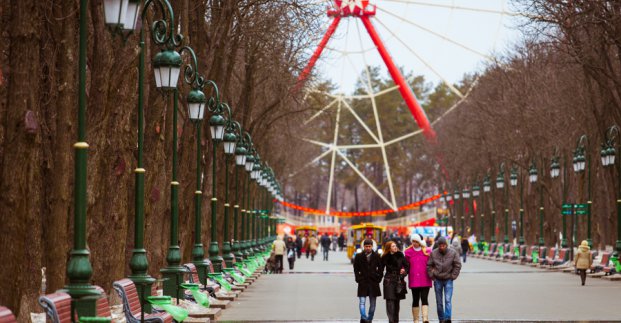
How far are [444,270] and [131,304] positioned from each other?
21.5ft

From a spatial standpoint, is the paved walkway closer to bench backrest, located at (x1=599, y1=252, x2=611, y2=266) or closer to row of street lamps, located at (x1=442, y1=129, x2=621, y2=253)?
bench backrest, located at (x1=599, y1=252, x2=611, y2=266)

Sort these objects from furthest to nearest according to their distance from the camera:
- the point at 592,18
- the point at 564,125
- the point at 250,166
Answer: the point at 564,125 < the point at 250,166 < the point at 592,18

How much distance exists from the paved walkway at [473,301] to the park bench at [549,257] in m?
12.2

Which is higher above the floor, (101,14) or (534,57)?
(534,57)

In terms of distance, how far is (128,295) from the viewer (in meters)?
15.5

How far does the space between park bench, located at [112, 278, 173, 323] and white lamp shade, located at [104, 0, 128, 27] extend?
352 cm

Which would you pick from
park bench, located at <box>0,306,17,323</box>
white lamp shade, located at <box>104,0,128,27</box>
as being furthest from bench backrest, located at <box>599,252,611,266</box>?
park bench, located at <box>0,306,17,323</box>

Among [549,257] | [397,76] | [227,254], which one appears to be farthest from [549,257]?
[397,76]

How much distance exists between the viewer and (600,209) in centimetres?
5738

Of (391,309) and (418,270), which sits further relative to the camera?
(391,309)

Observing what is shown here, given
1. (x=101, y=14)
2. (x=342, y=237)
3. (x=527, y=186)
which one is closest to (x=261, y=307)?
(x=101, y=14)

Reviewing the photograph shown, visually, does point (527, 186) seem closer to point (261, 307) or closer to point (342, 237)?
point (342, 237)

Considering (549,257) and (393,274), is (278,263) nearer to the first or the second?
(549,257)

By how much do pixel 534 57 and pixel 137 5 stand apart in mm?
49328
